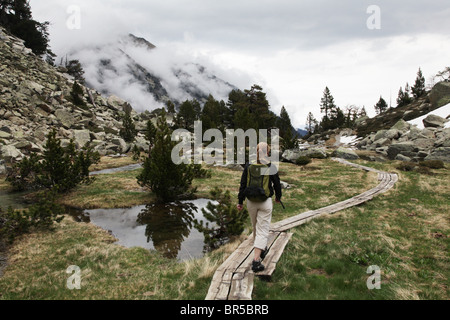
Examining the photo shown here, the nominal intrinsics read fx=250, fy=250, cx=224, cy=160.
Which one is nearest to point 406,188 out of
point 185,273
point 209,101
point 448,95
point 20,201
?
point 185,273

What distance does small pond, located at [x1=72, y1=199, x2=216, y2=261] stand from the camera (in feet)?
31.1

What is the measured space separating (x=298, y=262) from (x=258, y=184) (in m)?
2.40

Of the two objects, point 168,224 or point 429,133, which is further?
point 429,133

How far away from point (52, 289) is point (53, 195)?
22.6ft

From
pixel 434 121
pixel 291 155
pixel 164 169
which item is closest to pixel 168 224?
pixel 164 169

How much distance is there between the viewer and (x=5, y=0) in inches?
2378

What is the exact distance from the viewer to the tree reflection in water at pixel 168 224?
958 centimetres

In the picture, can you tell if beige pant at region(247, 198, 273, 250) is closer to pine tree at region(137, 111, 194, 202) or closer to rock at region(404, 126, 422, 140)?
pine tree at region(137, 111, 194, 202)

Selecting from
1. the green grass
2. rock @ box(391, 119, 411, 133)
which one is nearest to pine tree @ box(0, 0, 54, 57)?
the green grass

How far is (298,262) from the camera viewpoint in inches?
257

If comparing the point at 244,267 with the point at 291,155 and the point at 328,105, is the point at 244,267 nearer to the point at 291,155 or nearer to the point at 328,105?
the point at 291,155

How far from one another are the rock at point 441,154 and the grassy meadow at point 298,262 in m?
19.9

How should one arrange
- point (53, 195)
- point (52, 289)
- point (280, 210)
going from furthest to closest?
point (280, 210) < point (53, 195) < point (52, 289)
